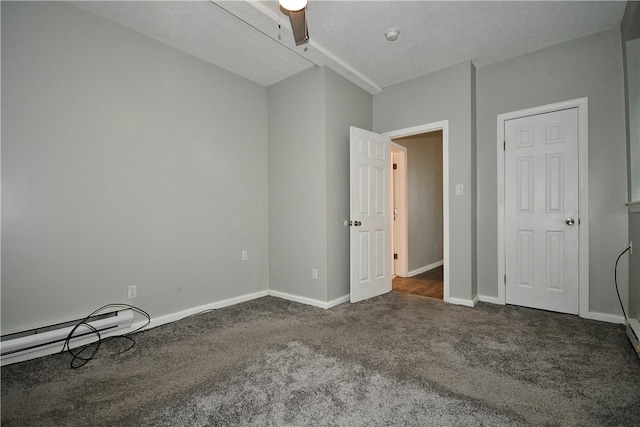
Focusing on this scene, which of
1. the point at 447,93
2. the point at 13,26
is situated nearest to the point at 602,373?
the point at 447,93

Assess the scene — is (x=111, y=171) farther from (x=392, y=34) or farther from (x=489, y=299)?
(x=489, y=299)

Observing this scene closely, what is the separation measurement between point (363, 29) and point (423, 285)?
3335 mm

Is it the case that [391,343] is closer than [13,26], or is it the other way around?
[13,26]

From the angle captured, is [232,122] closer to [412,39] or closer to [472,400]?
[412,39]

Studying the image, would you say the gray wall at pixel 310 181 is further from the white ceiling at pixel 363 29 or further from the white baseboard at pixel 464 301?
the white baseboard at pixel 464 301

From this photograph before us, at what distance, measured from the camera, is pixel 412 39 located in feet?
9.43

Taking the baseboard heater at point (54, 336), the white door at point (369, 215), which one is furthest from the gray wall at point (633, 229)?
the baseboard heater at point (54, 336)

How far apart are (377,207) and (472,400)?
2.39 m

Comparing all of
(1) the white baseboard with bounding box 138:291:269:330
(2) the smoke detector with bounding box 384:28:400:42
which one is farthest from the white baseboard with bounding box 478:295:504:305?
(2) the smoke detector with bounding box 384:28:400:42

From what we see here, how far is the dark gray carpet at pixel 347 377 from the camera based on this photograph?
4.87 ft

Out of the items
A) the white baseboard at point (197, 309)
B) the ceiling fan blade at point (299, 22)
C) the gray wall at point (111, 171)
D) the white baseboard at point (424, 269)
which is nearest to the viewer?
the ceiling fan blade at point (299, 22)

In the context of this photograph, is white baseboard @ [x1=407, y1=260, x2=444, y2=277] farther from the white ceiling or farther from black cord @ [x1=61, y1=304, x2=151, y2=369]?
black cord @ [x1=61, y1=304, x2=151, y2=369]

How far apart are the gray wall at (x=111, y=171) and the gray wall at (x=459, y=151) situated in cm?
234

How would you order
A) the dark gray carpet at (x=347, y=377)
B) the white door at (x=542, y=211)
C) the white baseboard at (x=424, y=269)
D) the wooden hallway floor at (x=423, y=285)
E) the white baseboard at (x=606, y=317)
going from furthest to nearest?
the white baseboard at (x=424, y=269) < the wooden hallway floor at (x=423, y=285) < the white door at (x=542, y=211) < the white baseboard at (x=606, y=317) < the dark gray carpet at (x=347, y=377)
